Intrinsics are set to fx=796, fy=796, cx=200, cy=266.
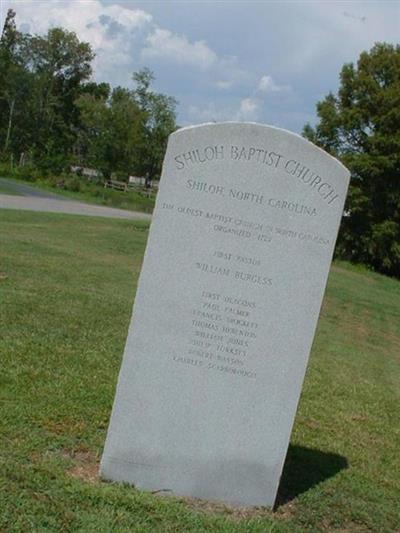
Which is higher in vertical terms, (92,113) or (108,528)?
(92,113)

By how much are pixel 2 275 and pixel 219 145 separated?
702 centimetres

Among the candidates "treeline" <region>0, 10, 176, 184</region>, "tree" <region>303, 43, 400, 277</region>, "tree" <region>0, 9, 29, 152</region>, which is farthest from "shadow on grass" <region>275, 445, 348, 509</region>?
"tree" <region>0, 9, 29, 152</region>

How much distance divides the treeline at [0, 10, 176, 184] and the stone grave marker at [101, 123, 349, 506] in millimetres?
48521

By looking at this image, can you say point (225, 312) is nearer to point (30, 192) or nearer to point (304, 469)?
point (304, 469)

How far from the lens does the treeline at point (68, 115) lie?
56094mm

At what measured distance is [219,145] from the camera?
4.24 metres

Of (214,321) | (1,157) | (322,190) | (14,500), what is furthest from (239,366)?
(1,157)

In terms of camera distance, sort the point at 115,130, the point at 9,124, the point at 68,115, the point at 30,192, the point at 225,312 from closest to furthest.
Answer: the point at 225,312 < the point at 30,192 < the point at 115,130 < the point at 9,124 < the point at 68,115

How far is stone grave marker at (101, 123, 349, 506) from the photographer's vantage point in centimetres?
425

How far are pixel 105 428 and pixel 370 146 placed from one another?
3044cm

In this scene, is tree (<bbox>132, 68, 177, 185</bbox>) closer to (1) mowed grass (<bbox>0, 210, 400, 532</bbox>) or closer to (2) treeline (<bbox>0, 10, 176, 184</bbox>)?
Result: (2) treeline (<bbox>0, 10, 176, 184</bbox>)

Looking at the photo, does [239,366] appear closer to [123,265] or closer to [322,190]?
[322,190]

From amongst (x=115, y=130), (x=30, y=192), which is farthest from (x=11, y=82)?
(x=30, y=192)

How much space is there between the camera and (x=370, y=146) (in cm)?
3400
